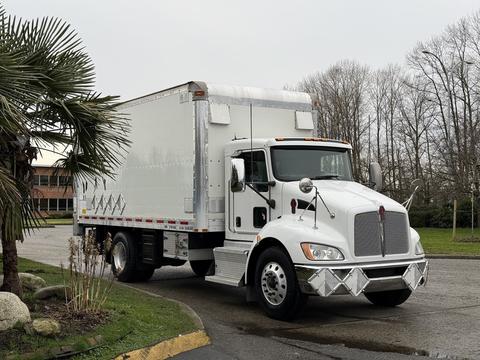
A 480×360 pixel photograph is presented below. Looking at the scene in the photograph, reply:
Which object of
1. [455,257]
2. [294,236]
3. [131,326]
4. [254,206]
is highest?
[254,206]

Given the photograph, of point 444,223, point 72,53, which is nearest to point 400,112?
point 444,223

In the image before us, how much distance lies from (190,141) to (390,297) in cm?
435

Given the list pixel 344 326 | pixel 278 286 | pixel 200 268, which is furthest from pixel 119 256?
pixel 344 326

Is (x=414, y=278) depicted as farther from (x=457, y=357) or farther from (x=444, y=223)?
(x=444, y=223)

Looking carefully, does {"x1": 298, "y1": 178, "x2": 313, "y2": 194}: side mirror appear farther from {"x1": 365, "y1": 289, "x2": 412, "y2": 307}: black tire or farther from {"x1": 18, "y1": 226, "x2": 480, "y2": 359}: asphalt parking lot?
{"x1": 365, "y1": 289, "x2": 412, "y2": 307}: black tire

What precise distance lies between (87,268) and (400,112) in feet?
153

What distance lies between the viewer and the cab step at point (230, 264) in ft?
31.4

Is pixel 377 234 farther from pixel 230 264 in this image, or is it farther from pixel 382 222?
pixel 230 264

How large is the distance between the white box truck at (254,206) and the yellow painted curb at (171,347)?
5.50ft

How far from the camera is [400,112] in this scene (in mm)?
50750

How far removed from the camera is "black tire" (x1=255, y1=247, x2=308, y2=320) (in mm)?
8391

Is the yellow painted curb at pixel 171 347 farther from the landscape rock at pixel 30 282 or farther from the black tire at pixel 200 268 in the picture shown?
the black tire at pixel 200 268

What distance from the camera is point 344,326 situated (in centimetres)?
830

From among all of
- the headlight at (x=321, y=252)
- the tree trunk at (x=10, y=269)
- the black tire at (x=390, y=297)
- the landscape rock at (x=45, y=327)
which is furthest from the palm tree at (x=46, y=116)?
the black tire at (x=390, y=297)
